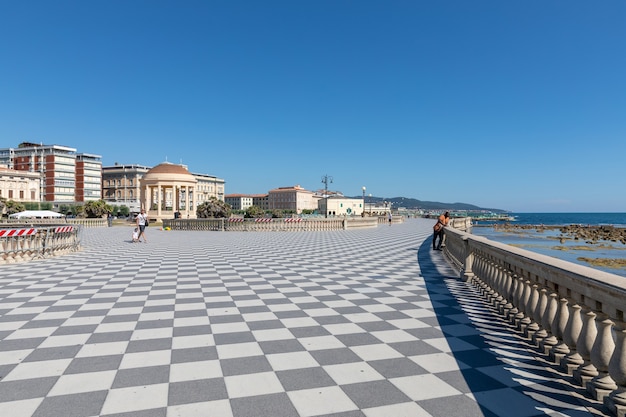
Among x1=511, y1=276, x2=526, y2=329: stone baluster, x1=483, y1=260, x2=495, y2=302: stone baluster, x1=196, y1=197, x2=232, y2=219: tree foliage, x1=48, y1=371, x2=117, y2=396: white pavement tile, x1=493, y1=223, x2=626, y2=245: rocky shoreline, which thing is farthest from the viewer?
x1=196, y1=197, x2=232, y2=219: tree foliage

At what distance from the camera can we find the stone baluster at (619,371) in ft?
9.18

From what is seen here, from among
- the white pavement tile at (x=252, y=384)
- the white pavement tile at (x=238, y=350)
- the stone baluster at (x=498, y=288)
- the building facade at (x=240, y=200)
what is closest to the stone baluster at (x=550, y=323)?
the stone baluster at (x=498, y=288)

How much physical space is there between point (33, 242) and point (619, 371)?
15733mm

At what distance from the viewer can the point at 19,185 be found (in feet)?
308

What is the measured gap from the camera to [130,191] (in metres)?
130

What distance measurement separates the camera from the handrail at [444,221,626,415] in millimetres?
2877

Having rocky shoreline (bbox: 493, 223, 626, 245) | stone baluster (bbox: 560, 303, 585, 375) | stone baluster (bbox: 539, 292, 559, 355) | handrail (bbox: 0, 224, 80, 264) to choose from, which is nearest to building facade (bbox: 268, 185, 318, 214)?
rocky shoreline (bbox: 493, 223, 626, 245)

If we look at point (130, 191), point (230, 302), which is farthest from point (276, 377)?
point (130, 191)

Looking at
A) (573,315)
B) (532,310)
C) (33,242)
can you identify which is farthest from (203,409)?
(33,242)

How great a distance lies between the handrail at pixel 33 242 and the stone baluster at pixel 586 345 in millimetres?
14736

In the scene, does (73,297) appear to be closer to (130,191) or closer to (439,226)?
(439,226)

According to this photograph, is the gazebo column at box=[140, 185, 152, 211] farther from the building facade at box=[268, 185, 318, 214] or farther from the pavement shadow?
the building facade at box=[268, 185, 318, 214]

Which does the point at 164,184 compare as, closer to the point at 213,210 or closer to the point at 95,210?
the point at 213,210

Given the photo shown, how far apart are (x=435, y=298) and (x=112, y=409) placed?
19.1ft
